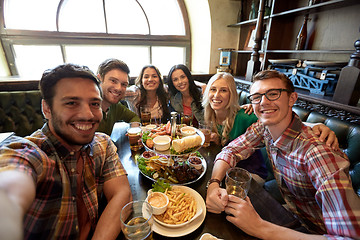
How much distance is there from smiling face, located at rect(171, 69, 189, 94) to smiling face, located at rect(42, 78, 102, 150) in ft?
6.44

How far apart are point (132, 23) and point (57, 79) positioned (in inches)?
151

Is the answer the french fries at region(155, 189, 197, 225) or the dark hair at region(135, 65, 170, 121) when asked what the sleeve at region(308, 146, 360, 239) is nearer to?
the french fries at region(155, 189, 197, 225)

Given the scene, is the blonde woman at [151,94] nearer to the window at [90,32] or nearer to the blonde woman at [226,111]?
the blonde woman at [226,111]

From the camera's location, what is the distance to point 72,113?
909 mm

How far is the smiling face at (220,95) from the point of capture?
1.98 m

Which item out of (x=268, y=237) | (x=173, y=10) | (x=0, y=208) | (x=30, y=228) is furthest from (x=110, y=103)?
(x=173, y=10)

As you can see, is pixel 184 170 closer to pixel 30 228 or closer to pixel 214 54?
pixel 30 228

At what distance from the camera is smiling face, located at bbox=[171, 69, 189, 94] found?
9.08ft

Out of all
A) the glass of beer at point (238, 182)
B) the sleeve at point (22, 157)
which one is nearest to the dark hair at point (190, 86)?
the glass of beer at point (238, 182)

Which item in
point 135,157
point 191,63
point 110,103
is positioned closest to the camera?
point 135,157

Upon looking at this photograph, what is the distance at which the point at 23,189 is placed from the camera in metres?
0.60

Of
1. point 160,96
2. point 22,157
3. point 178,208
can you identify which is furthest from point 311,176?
point 160,96

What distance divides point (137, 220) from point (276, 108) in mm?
1210

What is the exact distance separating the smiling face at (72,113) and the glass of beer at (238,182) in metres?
0.92
